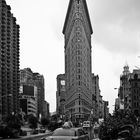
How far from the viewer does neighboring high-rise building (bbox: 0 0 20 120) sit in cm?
16977

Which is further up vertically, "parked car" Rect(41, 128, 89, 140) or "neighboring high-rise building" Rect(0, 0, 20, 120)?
"neighboring high-rise building" Rect(0, 0, 20, 120)

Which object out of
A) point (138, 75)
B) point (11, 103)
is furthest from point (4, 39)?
point (138, 75)

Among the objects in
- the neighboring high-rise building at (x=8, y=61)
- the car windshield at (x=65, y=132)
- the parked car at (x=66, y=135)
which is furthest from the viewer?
the neighboring high-rise building at (x=8, y=61)

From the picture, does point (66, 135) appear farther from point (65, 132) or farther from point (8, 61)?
point (8, 61)

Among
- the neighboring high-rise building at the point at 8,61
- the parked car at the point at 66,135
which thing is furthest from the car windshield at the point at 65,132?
the neighboring high-rise building at the point at 8,61

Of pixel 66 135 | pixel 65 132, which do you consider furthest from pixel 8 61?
pixel 66 135

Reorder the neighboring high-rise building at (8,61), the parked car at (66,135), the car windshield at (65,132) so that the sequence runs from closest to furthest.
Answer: the parked car at (66,135)
the car windshield at (65,132)
the neighboring high-rise building at (8,61)

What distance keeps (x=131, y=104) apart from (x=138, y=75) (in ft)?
40.0

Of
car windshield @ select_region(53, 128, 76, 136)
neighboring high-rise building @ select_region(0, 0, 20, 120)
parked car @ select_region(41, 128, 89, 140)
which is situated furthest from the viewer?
neighboring high-rise building @ select_region(0, 0, 20, 120)

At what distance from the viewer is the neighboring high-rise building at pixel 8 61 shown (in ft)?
557

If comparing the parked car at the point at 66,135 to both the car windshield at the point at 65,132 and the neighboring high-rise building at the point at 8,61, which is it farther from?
the neighboring high-rise building at the point at 8,61

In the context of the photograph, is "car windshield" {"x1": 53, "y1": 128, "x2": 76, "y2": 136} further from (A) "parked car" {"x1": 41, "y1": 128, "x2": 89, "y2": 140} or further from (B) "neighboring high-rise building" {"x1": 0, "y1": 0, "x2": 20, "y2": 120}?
(B) "neighboring high-rise building" {"x1": 0, "y1": 0, "x2": 20, "y2": 120}

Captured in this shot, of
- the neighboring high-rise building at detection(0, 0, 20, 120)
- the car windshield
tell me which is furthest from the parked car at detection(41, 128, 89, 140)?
the neighboring high-rise building at detection(0, 0, 20, 120)

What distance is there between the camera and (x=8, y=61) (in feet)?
598
